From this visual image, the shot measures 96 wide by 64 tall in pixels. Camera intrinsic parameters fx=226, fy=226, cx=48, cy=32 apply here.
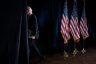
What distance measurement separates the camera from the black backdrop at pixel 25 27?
4.29 m

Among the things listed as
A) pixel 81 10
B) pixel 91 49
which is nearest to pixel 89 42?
pixel 91 49

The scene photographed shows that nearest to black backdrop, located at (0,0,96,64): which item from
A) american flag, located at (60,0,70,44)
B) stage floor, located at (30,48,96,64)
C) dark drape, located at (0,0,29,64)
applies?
dark drape, located at (0,0,29,64)

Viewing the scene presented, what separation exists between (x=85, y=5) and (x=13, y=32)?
20.6 ft

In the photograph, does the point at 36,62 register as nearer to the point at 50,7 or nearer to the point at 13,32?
the point at 50,7

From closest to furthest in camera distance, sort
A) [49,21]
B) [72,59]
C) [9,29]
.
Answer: [9,29] < [72,59] < [49,21]

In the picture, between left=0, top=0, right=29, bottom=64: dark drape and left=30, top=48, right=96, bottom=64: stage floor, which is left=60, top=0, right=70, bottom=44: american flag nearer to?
left=30, top=48, right=96, bottom=64: stage floor

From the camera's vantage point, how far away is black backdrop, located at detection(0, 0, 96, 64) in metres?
4.29

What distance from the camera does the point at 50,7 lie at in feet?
28.4

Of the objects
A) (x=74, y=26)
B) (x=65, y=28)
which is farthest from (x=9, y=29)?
(x=74, y=26)

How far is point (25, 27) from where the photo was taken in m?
5.61

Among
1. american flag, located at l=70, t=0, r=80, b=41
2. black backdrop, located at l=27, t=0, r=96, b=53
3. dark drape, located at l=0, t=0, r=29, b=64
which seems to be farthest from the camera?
american flag, located at l=70, t=0, r=80, b=41

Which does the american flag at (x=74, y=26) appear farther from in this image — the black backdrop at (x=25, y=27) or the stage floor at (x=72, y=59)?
the stage floor at (x=72, y=59)

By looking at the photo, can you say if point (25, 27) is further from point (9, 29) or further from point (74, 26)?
point (74, 26)

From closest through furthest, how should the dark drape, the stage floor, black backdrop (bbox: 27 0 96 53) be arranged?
the dark drape → the stage floor → black backdrop (bbox: 27 0 96 53)
